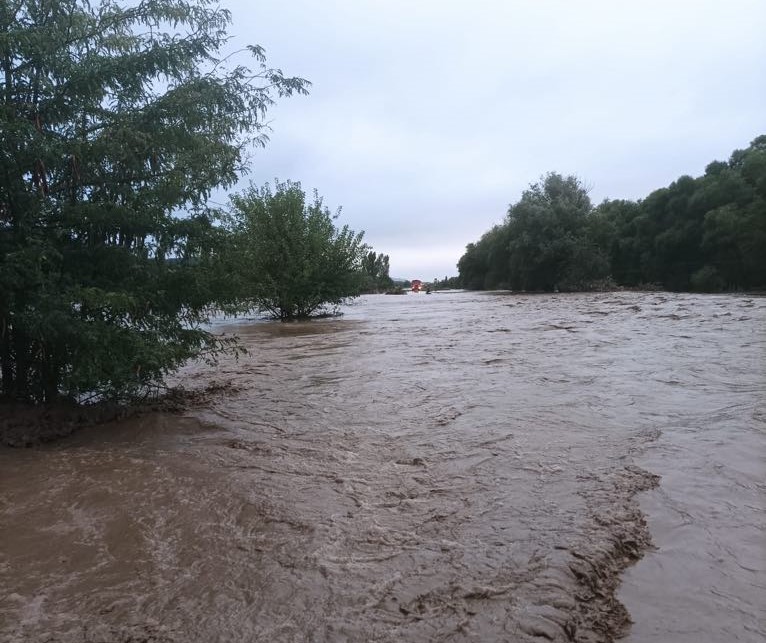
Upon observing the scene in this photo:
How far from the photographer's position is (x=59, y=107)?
5.15 metres

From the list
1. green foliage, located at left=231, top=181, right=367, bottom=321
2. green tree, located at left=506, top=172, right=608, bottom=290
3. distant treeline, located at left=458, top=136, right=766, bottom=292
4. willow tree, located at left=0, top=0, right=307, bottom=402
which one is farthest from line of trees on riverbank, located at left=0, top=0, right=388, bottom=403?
green tree, located at left=506, top=172, right=608, bottom=290

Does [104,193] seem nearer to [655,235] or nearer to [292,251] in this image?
[292,251]

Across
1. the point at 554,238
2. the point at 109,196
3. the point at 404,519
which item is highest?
the point at 554,238

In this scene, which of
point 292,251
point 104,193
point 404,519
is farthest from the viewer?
point 292,251

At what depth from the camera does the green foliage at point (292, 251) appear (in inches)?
822

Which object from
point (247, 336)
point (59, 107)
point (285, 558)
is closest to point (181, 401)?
point (59, 107)

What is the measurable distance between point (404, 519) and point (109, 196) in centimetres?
431

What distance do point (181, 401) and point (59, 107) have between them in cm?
340

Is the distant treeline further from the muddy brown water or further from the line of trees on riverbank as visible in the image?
the line of trees on riverbank

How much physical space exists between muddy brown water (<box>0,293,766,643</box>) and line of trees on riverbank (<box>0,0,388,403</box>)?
3.35 ft

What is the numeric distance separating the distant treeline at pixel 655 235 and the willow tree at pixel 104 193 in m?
35.5

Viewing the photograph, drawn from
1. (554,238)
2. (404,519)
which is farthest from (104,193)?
(554,238)

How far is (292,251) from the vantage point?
2111 centimetres

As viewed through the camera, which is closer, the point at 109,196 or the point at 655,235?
the point at 109,196
